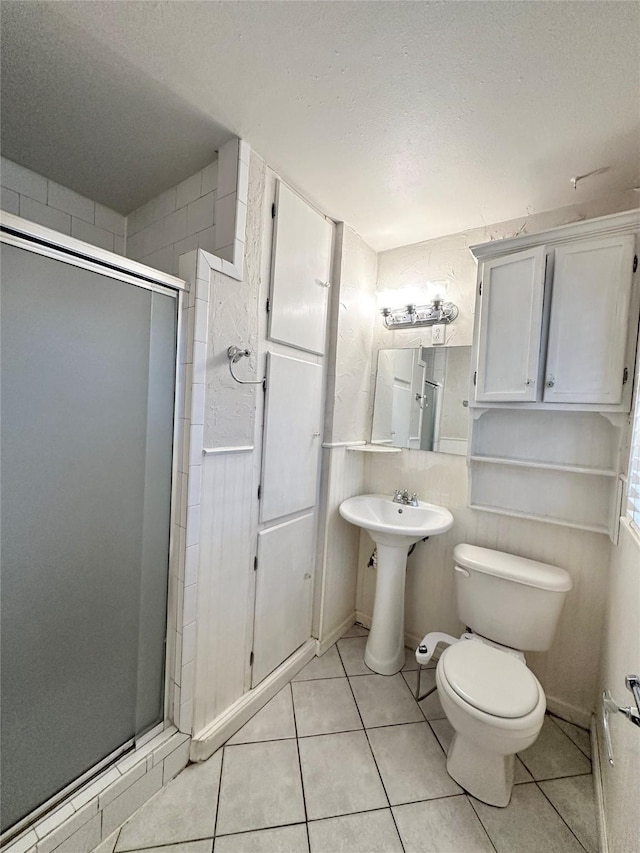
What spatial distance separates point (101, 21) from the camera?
911 mm

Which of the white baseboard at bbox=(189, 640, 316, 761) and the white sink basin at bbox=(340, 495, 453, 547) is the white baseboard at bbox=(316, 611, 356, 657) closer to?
the white baseboard at bbox=(189, 640, 316, 761)

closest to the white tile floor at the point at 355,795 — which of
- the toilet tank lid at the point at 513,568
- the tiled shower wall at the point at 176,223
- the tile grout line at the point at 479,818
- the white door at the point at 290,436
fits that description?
the tile grout line at the point at 479,818

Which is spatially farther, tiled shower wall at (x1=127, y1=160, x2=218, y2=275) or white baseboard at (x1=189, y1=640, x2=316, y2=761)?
tiled shower wall at (x1=127, y1=160, x2=218, y2=275)

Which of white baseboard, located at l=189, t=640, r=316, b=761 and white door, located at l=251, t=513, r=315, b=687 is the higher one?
white door, located at l=251, t=513, r=315, b=687

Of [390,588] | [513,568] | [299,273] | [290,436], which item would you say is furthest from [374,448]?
[299,273]

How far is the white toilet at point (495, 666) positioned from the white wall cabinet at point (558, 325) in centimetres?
77

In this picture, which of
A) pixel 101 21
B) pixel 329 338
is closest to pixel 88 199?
pixel 101 21

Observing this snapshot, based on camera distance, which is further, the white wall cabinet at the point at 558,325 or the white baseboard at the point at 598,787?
the white wall cabinet at the point at 558,325

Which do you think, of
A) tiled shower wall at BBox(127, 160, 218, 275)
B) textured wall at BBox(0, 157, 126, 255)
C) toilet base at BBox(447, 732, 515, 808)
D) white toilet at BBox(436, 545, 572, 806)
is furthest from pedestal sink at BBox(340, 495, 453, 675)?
textured wall at BBox(0, 157, 126, 255)

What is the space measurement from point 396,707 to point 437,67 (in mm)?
2471

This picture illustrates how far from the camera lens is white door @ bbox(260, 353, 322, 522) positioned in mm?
1565

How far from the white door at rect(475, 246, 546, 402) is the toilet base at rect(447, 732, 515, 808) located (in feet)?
4.49

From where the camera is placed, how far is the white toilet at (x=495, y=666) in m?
1.16

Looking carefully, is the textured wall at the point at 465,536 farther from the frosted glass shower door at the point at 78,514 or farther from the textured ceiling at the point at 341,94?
the frosted glass shower door at the point at 78,514
